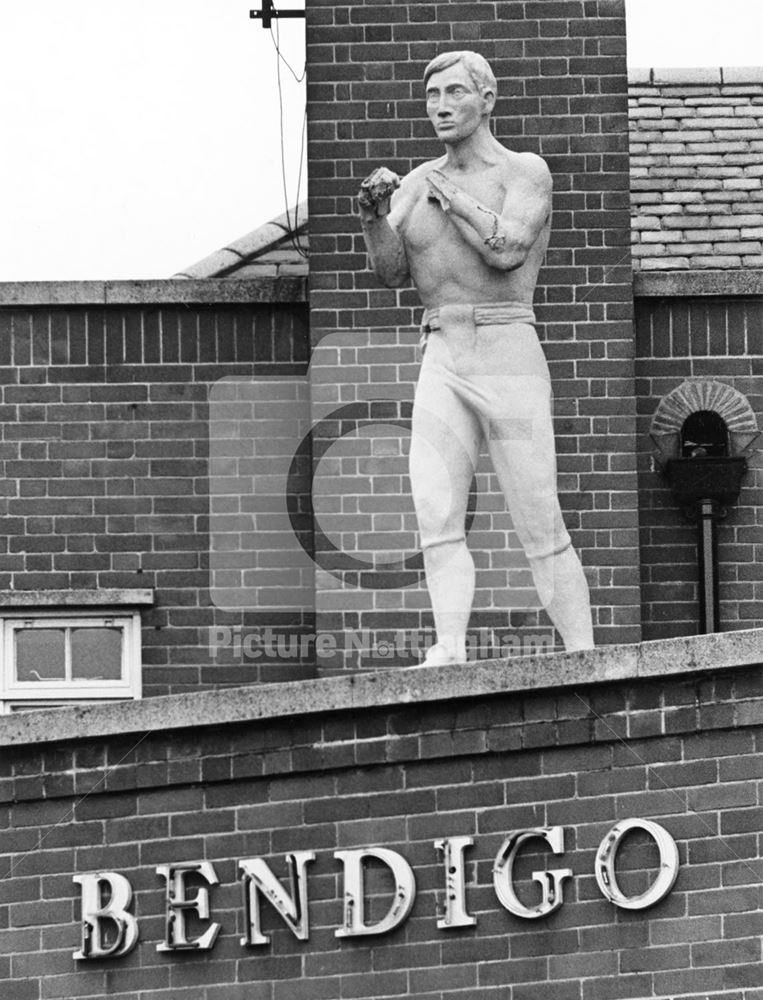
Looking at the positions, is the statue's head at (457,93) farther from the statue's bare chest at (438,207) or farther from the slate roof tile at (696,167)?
the slate roof tile at (696,167)

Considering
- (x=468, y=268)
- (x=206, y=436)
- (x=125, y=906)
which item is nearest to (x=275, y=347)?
(x=206, y=436)

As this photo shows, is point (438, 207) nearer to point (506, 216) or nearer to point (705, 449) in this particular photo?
point (506, 216)

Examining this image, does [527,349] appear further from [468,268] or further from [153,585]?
[153,585]

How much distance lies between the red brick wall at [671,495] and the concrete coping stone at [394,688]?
15.5 feet

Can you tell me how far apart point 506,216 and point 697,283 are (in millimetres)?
4545

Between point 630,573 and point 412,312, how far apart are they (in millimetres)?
2049

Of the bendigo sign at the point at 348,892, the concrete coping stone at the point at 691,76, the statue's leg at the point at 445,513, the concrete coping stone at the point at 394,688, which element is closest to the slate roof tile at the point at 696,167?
the concrete coping stone at the point at 691,76

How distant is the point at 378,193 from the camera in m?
14.9

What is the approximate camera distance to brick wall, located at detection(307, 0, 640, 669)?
18.9m

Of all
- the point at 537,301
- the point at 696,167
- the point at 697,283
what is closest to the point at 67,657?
the point at 537,301

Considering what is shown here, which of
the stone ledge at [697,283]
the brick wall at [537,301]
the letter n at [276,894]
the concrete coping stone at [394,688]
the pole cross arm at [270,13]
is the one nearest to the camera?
the concrete coping stone at [394,688]

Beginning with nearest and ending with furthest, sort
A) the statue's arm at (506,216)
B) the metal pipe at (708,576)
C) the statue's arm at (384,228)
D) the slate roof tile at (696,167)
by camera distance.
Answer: the statue's arm at (384,228) < the statue's arm at (506,216) < the metal pipe at (708,576) < the slate roof tile at (696,167)

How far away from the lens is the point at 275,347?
64.3 feet

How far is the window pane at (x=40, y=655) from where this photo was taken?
1919 cm
